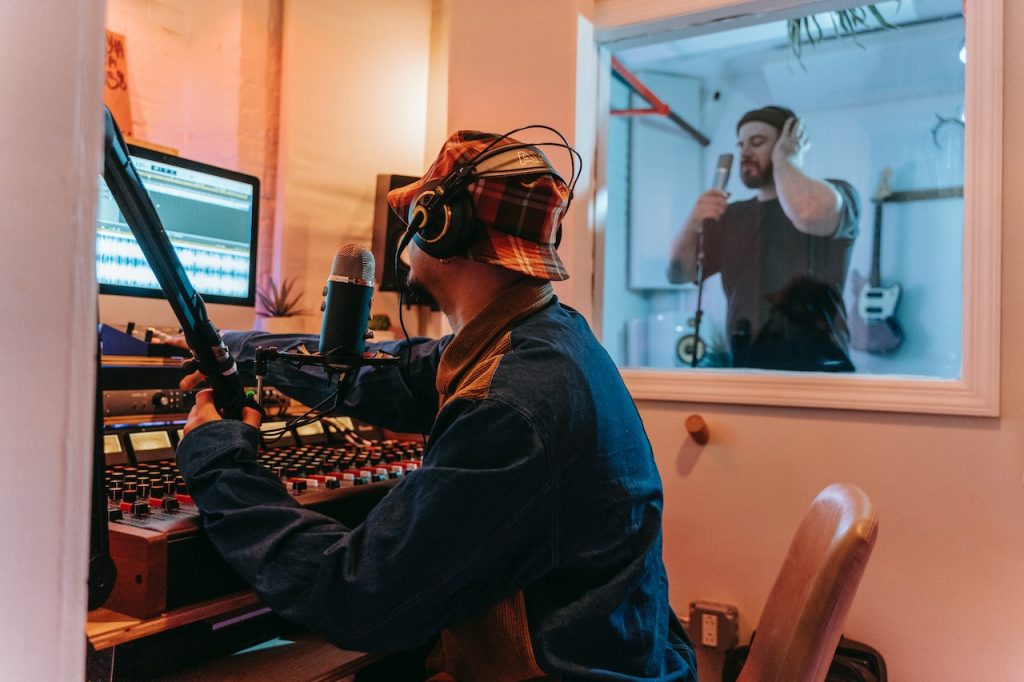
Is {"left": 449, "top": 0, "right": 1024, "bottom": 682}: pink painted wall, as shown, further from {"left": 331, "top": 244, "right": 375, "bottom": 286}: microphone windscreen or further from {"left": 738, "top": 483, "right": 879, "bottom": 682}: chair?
{"left": 331, "top": 244, "right": 375, "bottom": 286}: microphone windscreen

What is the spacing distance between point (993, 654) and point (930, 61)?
1.82m

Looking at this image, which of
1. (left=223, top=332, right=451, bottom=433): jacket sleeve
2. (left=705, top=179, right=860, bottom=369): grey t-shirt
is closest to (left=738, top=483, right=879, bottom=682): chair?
(left=223, top=332, right=451, bottom=433): jacket sleeve

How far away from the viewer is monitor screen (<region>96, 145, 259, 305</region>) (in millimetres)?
1558

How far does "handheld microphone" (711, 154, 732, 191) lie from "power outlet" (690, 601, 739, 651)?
1.65 meters

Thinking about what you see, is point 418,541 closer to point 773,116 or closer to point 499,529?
point 499,529

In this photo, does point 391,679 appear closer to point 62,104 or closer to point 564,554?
point 564,554

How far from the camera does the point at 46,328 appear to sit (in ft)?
1.26

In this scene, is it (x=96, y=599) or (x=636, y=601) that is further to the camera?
(x=636, y=601)

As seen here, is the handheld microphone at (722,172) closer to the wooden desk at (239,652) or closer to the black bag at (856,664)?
the black bag at (856,664)

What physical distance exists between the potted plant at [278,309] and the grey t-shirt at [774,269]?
154 centimetres

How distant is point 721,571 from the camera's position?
213cm

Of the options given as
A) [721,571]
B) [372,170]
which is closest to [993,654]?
[721,571]

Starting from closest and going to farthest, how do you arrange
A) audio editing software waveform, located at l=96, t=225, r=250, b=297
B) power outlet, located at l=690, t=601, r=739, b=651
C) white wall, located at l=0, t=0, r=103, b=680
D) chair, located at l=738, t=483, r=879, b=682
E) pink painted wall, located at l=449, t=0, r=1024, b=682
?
white wall, located at l=0, t=0, r=103, b=680, chair, located at l=738, t=483, r=879, b=682, audio editing software waveform, located at l=96, t=225, r=250, b=297, pink painted wall, located at l=449, t=0, r=1024, b=682, power outlet, located at l=690, t=601, r=739, b=651

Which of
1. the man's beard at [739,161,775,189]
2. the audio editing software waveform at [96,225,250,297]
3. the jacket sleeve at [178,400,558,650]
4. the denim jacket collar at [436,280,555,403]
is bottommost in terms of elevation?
the jacket sleeve at [178,400,558,650]
